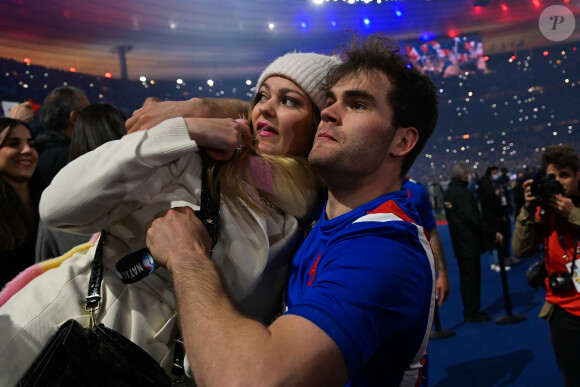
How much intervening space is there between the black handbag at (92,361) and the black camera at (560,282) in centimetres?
259

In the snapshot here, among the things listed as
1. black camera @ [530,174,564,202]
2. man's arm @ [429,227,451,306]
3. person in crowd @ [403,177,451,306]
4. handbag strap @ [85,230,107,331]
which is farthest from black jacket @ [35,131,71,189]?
black camera @ [530,174,564,202]

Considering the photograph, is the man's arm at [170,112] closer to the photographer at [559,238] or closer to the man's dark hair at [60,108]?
the man's dark hair at [60,108]

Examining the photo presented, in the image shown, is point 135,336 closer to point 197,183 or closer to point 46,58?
point 197,183

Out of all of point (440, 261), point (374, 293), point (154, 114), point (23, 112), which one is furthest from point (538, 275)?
point (23, 112)

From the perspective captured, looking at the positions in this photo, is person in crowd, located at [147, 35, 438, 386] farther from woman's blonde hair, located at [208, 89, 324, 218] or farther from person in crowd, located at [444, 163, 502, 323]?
person in crowd, located at [444, 163, 502, 323]

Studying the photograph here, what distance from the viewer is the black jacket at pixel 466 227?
207 inches

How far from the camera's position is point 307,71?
1725 mm

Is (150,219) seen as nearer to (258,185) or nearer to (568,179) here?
(258,185)

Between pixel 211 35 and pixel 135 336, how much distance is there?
2379 centimetres

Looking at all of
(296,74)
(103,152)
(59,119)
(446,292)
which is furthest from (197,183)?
(446,292)

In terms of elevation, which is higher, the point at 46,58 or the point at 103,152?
the point at 46,58

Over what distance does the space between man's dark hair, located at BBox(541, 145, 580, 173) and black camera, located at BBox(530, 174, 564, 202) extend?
132mm

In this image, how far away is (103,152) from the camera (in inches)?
42.8

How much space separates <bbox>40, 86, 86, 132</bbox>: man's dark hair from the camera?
2.85m
